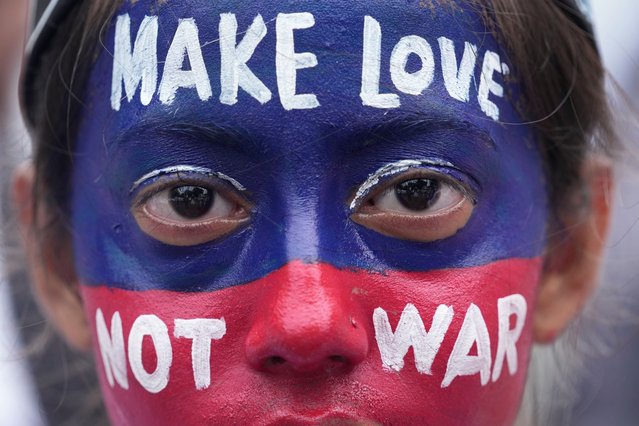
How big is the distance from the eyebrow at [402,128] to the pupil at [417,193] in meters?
0.10

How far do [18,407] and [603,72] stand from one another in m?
2.14

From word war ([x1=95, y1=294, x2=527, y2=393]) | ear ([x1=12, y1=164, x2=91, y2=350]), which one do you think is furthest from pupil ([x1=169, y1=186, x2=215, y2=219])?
ear ([x1=12, y1=164, x2=91, y2=350])

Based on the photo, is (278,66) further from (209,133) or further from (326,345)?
(326,345)

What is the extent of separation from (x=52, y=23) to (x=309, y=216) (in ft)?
2.71

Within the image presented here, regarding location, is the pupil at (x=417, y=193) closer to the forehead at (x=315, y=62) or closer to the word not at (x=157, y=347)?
the forehead at (x=315, y=62)

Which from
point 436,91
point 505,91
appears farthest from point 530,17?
point 436,91

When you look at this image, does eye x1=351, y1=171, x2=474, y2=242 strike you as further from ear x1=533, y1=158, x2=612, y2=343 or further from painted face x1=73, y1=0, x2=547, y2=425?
ear x1=533, y1=158, x2=612, y2=343

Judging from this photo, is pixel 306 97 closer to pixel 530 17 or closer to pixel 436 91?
pixel 436 91

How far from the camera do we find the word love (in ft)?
5.91

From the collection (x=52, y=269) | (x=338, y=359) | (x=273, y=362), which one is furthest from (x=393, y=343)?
(x=52, y=269)

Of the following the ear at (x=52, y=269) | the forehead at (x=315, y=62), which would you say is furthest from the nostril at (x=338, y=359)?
the ear at (x=52, y=269)

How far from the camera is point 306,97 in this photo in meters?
1.79

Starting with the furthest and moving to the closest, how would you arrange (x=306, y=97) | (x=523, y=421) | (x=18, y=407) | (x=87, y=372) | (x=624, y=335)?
(x=624, y=335)
(x=18, y=407)
(x=87, y=372)
(x=523, y=421)
(x=306, y=97)

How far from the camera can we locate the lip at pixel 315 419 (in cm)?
168
